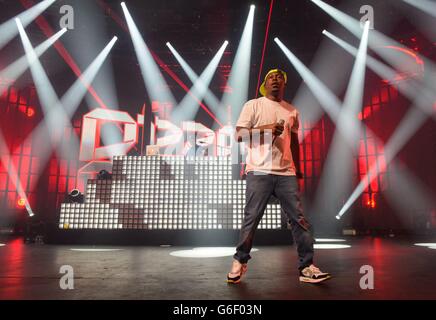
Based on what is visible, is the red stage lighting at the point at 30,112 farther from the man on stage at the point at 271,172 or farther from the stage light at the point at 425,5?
the stage light at the point at 425,5

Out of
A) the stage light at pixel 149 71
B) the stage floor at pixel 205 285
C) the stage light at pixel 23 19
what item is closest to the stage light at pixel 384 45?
the stage light at pixel 149 71

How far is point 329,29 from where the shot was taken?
8.70 metres

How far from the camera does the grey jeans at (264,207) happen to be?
1977 mm

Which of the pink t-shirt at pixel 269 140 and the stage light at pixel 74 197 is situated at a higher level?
the pink t-shirt at pixel 269 140

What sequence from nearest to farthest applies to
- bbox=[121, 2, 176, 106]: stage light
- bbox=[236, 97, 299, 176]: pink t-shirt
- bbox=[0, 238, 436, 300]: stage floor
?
bbox=[0, 238, 436, 300]: stage floor
bbox=[236, 97, 299, 176]: pink t-shirt
bbox=[121, 2, 176, 106]: stage light

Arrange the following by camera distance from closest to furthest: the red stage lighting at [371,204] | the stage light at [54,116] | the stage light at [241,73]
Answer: the stage light at [241,73] < the red stage lighting at [371,204] < the stage light at [54,116]

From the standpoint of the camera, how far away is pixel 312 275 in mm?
1836

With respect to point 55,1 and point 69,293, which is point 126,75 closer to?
point 55,1

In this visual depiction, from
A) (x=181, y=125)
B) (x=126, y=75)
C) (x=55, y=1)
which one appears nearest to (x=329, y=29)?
(x=181, y=125)

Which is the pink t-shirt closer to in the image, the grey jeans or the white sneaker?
the grey jeans

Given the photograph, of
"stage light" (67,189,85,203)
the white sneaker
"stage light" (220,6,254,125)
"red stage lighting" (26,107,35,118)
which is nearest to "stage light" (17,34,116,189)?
"red stage lighting" (26,107,35,118)

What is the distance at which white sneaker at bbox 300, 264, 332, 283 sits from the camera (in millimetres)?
1817

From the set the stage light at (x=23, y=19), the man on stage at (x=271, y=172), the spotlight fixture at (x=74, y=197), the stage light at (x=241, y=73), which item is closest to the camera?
the man on stage at (x=271, y=172)

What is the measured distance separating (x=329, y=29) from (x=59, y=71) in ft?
31.9
